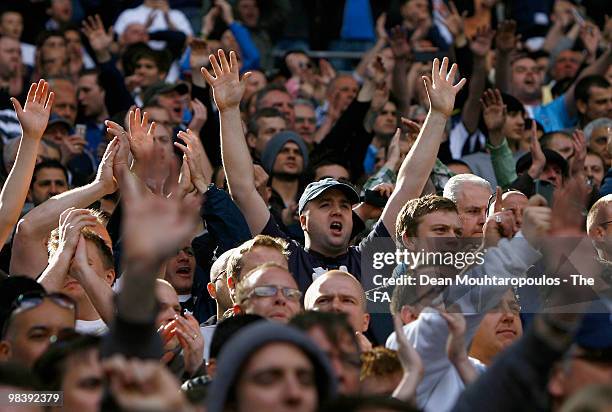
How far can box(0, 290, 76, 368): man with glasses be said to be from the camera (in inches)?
229

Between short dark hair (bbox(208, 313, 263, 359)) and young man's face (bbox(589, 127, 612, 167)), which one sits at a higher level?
short dark hair (bbox(208, 313, 263, 359))

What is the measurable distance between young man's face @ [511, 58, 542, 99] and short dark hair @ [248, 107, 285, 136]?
240 centimetres

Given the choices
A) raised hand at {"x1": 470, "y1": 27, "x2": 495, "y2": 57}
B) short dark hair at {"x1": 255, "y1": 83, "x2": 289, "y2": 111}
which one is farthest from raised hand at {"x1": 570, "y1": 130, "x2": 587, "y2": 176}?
short dark hair at {"x1": 255, "y1": 83, "x2": 289, "y2": 111}

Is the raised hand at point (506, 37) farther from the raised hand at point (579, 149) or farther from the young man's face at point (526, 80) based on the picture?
the raised hand at point (579, 149)

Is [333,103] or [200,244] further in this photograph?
[333,103]

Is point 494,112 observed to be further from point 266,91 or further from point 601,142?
point 266,91

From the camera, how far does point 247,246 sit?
7.16 m

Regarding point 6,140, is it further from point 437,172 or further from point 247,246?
point 247,246

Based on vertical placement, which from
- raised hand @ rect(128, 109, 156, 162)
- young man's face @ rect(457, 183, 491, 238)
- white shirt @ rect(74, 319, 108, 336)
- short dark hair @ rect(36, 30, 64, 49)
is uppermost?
raised hand @ rect(128, 109, 156, 162)

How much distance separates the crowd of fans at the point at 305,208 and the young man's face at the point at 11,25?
35 mm

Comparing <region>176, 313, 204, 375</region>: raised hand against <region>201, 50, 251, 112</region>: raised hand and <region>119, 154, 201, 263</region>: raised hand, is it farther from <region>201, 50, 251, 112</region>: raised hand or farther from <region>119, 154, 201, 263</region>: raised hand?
<region>119, 154, 201, 263</region>: raised hand

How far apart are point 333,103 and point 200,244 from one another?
3.90 m

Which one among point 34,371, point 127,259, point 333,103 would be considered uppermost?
point 127,259

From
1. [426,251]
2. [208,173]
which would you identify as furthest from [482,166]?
[426,251]
